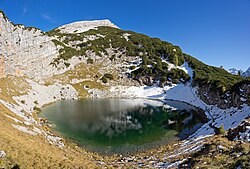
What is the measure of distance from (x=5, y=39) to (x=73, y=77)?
38.1 metres

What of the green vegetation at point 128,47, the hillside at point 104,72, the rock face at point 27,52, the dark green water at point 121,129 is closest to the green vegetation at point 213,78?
the hillside at point 104,72

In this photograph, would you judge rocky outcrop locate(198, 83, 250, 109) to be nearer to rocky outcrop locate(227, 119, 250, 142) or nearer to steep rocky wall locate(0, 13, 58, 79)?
rocky outcrop locate(227, 119, 250, 142)

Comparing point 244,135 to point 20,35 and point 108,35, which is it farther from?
point 108,35

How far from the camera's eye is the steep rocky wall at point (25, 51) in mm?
74912

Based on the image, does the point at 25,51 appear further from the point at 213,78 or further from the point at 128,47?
the point at 213,78

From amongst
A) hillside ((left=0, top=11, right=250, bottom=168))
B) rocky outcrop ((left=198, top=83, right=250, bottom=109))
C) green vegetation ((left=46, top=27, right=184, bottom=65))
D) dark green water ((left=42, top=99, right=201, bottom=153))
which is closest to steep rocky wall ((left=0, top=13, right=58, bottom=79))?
hillside ((left=0, top=11, right=250, bottom=168))

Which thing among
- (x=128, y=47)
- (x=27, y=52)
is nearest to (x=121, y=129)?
(x=27, y=52)

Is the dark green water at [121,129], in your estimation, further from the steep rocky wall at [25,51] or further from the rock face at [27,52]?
the steep rocky wall at [25,51]

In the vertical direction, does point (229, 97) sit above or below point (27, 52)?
below

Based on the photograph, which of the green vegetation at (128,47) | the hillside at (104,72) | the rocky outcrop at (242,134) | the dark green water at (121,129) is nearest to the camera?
the rocky outcrop at (242,134)

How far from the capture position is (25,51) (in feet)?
312

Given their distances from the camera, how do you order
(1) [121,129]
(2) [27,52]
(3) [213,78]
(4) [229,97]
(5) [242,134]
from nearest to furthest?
1. (5) [242,134]
2. (1) [121,129]
3. (4) [229,97]
4. (3) [213,78]
5. (2) [27,52]

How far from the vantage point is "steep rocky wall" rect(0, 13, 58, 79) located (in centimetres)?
7491

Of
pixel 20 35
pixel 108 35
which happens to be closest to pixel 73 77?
pixel 20 35
